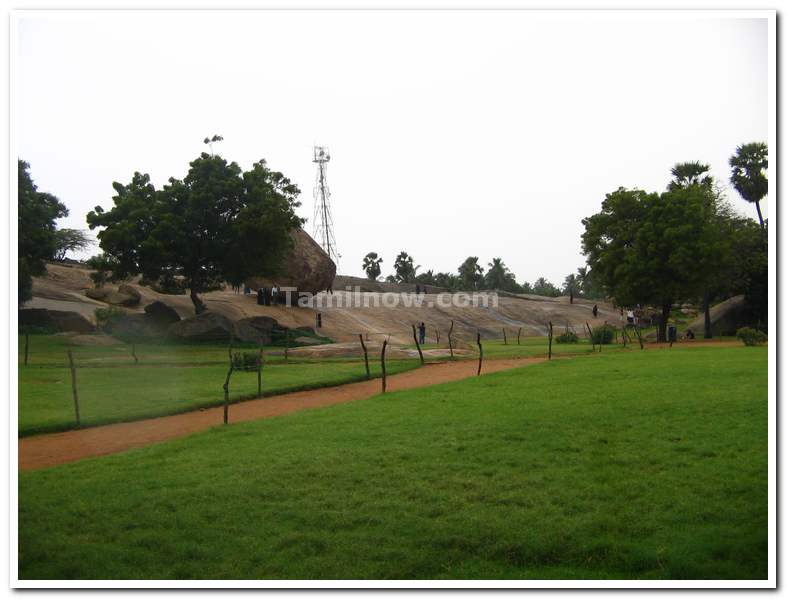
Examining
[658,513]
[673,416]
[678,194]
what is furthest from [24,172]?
[678,194]

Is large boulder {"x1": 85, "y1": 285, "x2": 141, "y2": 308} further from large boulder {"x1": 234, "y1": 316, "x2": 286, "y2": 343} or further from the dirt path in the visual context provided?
the dirt path

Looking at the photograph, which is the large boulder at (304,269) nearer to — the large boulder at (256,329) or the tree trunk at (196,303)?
the tree trunk at (196,303)

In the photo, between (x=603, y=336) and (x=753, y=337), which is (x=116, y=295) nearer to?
(x=603, y=336)

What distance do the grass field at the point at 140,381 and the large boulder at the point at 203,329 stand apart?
3208 mm

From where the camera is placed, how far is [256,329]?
3400cm

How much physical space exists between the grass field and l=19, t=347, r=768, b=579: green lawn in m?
3.57

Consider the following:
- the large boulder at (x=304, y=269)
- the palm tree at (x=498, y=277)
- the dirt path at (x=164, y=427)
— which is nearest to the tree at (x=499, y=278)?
the palm tree at (x=498, y=277)

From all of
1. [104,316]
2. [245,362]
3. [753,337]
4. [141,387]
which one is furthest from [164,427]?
[753,337]

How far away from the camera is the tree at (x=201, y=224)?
107 feet

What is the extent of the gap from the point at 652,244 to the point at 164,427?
26.5m

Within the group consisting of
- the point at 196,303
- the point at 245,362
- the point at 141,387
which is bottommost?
the point at 141,387

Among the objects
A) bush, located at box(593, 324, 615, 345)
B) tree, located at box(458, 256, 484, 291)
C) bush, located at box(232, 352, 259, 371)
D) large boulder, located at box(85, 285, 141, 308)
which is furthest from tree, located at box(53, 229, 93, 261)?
tree, located at box(458, 256, 484, 291)

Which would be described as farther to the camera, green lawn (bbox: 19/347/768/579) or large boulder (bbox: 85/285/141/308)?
large boulder (bbox: 85/285/141/308)

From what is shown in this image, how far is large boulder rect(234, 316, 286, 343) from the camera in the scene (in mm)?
32656
